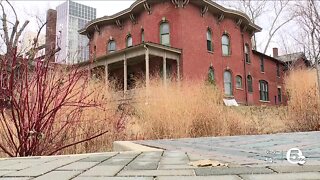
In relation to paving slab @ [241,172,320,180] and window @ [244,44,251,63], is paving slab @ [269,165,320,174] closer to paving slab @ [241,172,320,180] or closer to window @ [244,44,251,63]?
paving slab @ [241,172,320,180]

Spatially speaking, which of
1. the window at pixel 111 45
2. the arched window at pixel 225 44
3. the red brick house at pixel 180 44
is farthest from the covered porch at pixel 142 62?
the arched window at pixel 225 44

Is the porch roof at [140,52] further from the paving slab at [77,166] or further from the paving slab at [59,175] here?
the paving slab at [59,175]

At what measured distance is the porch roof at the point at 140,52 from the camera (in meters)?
16.9

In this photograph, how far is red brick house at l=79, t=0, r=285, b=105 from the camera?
18.7 metres

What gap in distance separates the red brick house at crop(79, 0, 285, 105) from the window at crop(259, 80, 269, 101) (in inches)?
18.2

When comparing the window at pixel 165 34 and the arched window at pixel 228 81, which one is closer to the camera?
the window at pixel 165 34

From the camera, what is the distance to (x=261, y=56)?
26.9 metres

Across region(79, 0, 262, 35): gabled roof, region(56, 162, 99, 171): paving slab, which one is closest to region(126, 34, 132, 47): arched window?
region(79, 0, 262, 35): gabled roof

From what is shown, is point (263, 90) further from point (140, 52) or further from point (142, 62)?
Answer: point (140, 52)

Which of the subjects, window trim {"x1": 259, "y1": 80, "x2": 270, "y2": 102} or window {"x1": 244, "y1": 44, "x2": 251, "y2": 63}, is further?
window trim {"x1": 259, "y1": 80, "x2": 270, "y2": 102}

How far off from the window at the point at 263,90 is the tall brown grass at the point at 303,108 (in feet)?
51.6

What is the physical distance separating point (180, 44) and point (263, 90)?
34.9 feet

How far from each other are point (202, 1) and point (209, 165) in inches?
732

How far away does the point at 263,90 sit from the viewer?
26.6 m
